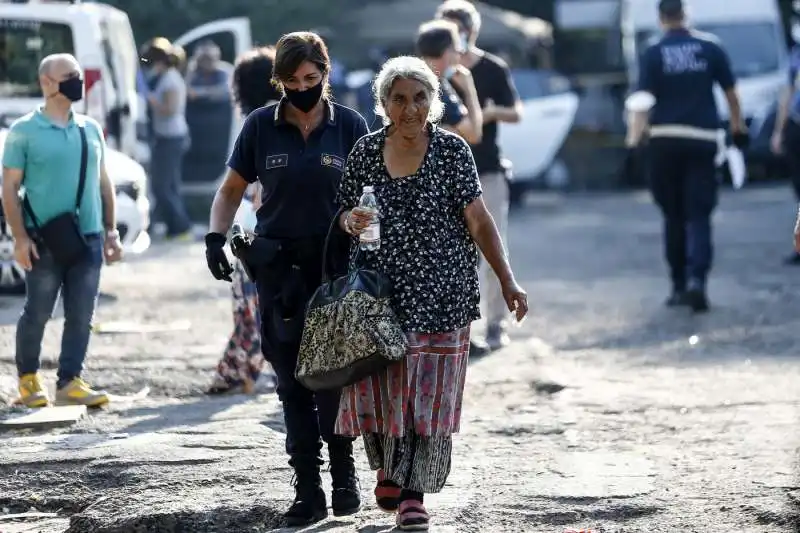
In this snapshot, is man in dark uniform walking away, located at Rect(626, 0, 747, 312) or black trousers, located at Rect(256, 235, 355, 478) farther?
man in dark uniform walking away, located at Rect(626, 0, 747, 312)

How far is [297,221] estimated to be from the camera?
6199mm

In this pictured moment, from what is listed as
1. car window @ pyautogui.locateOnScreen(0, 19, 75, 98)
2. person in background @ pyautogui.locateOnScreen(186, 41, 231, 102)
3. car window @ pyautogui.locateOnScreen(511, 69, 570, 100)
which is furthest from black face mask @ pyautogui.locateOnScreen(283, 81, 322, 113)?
car window @ pyautogui.locateOnScreen(511, 69, 570, 100)

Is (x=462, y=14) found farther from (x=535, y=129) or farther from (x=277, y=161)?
(x=535, y=129)

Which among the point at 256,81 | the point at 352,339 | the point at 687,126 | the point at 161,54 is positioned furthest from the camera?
the point at 161,54

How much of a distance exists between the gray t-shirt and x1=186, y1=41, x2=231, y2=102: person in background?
1856mm

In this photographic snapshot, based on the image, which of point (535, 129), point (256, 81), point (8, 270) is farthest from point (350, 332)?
point (535, 129)

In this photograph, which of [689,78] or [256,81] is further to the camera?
[689,78]

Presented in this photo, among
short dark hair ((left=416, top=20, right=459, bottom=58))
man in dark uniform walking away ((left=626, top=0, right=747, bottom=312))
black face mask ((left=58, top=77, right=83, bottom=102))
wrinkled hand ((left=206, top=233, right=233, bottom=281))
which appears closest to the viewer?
wrinkled hand ((left=206, top=233, right=233, bottom=281))

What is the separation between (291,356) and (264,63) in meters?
2.32

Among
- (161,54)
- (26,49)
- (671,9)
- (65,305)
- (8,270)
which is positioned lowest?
(8,270)

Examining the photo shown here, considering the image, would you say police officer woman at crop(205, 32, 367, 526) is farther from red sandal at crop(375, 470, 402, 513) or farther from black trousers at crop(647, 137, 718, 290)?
black trousers at crop(647, 137, 718, 290)

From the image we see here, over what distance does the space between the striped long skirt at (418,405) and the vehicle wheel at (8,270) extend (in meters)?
6.60

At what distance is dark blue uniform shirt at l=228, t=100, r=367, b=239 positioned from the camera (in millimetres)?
6184

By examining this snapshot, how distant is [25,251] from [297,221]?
253 centimetres
